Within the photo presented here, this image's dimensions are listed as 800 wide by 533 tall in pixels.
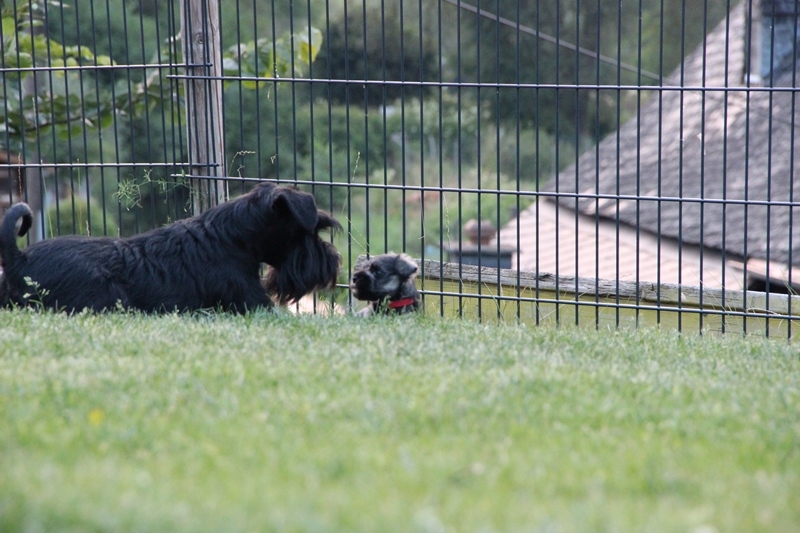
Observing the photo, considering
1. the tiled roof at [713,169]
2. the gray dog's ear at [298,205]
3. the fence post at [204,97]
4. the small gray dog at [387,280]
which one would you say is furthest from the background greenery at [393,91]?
the gray dog's ear at [298,205]

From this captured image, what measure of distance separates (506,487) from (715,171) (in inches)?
453

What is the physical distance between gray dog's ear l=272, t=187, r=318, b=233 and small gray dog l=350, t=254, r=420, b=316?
33.0 inches

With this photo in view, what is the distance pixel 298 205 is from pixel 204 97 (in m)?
1.59

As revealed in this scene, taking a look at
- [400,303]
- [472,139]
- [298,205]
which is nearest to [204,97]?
[298,205]

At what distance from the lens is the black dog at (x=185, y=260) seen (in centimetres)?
623

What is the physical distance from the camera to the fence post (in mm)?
7516

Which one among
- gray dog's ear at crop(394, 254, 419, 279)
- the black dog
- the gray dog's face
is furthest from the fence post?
gray dog's ear at crop(394, 254, 419, 279)

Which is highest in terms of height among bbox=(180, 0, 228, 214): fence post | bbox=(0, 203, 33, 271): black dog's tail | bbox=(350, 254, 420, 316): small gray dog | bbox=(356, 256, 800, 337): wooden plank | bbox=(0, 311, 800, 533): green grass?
bbox=(180, 0, 228, 214): fence post

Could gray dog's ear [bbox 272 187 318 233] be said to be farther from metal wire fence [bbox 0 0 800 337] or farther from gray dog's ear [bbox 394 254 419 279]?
gray dog's ear [bbox 394 254 419 279]

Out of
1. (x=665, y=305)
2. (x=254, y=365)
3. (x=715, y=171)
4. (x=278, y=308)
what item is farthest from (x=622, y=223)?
(x=254, y=365)

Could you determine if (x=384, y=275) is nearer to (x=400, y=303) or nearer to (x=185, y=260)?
(x=400, y=303)

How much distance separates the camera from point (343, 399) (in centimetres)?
390

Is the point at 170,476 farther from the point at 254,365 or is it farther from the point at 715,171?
the point at 715,171

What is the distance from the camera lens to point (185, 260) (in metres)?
6.47
